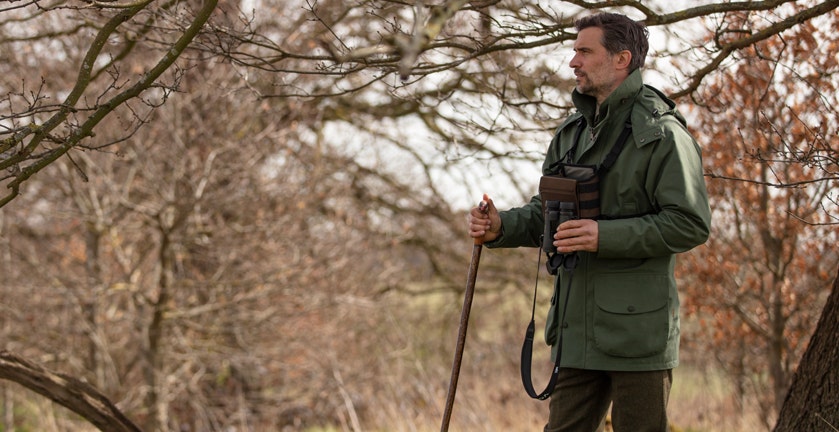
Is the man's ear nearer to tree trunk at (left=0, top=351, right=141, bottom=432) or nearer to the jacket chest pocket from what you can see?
the jacket chest pocket

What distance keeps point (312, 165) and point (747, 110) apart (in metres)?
4.65

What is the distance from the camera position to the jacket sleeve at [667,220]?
2.46 metres

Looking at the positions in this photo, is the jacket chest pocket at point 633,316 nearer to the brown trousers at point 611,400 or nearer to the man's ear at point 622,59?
the brown trousers at point 611,400

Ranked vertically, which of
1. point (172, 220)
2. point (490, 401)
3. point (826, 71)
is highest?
point (172, 220)

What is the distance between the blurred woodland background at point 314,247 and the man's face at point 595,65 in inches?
36.5

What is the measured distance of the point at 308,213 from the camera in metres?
8.13

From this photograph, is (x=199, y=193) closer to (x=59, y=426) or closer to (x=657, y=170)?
(x=59, y=426)

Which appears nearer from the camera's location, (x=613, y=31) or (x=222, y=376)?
(x=613, y=31)

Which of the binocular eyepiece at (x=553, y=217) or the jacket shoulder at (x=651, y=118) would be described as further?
the binocular eyepiece at (x=553, y=217)

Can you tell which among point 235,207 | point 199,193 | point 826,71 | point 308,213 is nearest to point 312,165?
point 308,213

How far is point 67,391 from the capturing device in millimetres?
3498

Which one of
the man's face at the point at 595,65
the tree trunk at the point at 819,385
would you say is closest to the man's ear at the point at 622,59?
the man's face at the point at 595,65

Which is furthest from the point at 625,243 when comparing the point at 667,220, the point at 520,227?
A: the point at 520,227

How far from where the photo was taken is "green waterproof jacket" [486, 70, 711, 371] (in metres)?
2.48
